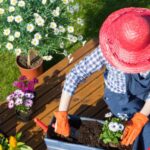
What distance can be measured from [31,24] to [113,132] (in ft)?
4.23

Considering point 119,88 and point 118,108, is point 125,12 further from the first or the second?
point 118,108

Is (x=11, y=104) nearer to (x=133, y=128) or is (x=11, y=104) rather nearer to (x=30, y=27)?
(x=30, y=27)

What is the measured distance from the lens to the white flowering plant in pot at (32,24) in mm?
4012

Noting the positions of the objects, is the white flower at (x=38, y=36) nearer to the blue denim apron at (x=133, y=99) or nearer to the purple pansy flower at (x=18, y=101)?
the purple pansy flower at (x=18, y=101)

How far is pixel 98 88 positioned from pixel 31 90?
0.74m

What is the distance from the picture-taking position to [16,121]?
13.9ft

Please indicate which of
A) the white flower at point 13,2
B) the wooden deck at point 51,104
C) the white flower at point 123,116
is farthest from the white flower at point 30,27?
the white flower at point 123,116

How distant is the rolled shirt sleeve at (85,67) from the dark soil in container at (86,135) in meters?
0.33

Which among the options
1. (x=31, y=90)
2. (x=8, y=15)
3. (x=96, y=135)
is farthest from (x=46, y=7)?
(x=96, y=135)

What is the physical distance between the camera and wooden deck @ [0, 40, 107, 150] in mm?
4152

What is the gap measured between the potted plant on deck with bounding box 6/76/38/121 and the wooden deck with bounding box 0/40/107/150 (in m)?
0.16

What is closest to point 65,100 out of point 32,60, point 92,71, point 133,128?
point 92,71

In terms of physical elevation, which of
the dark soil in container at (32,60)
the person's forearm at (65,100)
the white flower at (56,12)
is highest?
the white flower at (56,12)

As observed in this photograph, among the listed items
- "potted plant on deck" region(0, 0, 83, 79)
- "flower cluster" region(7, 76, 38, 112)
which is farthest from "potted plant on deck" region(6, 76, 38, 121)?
"potted plant on deck" region(0, 0, 83, 79)
